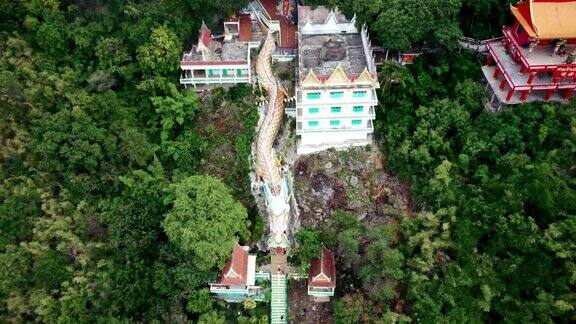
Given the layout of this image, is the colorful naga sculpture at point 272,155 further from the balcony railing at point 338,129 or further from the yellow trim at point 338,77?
the yellow trim at point 338,77

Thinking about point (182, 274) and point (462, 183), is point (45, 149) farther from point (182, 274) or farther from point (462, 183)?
point (462, 183)

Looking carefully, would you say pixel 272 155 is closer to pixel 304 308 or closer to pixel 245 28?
pixel 304 308

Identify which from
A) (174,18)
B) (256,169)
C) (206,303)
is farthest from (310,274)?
(174,18)

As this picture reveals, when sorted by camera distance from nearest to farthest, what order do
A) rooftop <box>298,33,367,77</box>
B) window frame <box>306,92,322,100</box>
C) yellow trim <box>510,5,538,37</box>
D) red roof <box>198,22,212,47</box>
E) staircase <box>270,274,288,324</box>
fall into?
1. yellow trim <box>510,5,538,37</box>
2. staircase <box>270,274,288,324</box>
3. window frame <box>306,92,322,100</box>
4. rooftop <box>298,33,367,77</box>
5. red roof <box>198,22,212,47</box>

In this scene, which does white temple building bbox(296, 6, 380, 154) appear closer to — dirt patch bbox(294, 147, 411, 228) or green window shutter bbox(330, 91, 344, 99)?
green window shutter bbox(330, 91, 344, 99)

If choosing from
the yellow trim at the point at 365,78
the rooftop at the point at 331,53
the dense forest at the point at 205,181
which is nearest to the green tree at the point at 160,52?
the dense forest at the point at 205,181

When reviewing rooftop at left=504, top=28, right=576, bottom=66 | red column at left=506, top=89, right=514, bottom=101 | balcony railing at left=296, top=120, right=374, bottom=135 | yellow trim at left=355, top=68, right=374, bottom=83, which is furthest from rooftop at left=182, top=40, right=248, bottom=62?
rooftop at left=504, top=28, right=576, bottom=66
